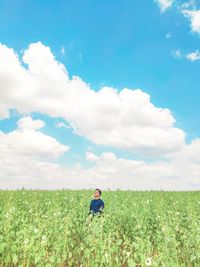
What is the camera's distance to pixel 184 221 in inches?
713

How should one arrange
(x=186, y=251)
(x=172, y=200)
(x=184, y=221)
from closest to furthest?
(x=186, y=251), (x=184, y=221), (x=172, y=200)

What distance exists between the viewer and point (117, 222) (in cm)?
1870

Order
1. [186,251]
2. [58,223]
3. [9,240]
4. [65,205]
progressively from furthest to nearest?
[65,205], [58,223], [186,251], [9,240]

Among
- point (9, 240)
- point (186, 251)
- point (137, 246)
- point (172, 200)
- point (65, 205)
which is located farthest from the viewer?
point (172, 200)

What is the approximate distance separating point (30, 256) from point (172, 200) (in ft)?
67.2

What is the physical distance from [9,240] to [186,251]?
4.70m

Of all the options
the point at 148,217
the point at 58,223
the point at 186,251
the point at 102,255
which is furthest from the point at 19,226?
the point at 148,217

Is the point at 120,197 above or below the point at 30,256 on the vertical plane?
above

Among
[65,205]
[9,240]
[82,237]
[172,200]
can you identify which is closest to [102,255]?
[9,240]

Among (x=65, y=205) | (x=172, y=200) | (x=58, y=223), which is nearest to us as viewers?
(x=58, y=223)

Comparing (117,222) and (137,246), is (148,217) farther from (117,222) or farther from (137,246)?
(137,246)

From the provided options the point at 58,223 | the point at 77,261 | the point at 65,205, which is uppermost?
the point at 65,205

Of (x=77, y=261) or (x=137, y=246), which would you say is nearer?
(x=137, y=246)

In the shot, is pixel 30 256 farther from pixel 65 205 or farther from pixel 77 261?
pixel 65 205
